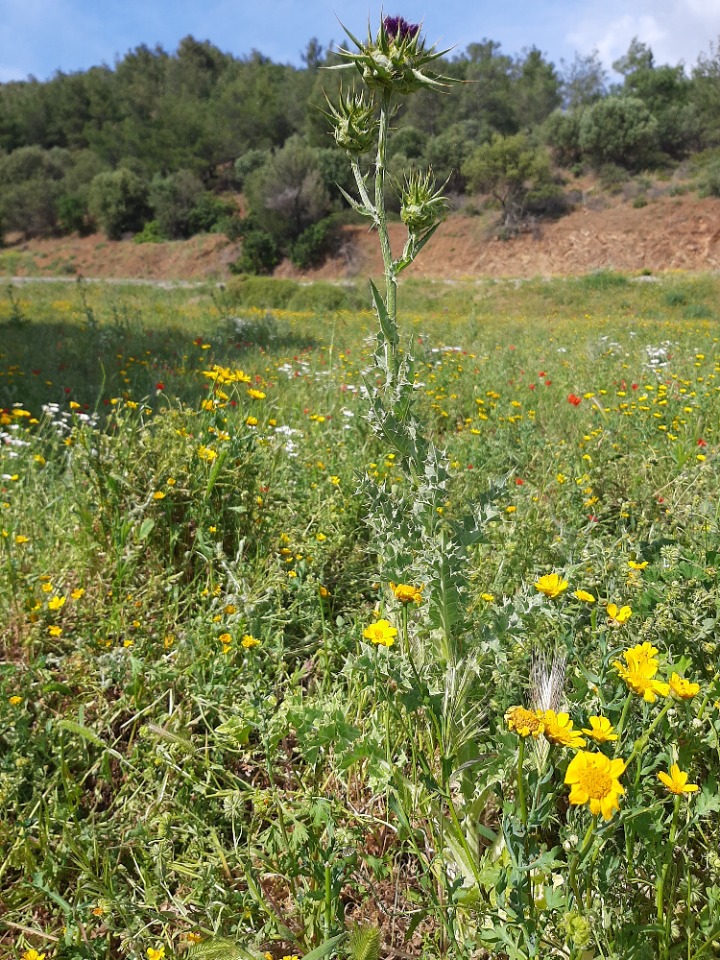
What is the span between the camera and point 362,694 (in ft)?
5.98

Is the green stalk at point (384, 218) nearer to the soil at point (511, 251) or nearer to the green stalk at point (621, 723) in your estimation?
the green stalk at point (621, 723)

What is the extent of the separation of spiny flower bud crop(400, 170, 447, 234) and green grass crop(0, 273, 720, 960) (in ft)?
2.27

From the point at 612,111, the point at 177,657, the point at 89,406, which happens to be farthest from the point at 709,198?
the point at 177,657

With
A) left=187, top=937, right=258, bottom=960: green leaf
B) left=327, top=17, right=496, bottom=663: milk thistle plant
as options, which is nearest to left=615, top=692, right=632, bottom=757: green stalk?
left=327, top=17, right=496, bottom=663: milk thistle plant

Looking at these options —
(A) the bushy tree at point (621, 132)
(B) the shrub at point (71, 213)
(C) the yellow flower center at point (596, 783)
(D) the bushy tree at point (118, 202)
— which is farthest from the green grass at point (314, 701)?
(B) the shrub at point (71, 213)

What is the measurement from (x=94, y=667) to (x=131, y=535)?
Answer: 0.64 metres

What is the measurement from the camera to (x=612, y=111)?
35344mm

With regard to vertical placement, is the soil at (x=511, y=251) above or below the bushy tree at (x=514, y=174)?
below

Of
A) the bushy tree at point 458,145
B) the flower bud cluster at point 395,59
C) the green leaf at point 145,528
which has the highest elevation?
the bushy tree at point 458,145

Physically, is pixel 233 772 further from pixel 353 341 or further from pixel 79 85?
pixel 79 85

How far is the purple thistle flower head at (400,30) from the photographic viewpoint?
164 centimetres

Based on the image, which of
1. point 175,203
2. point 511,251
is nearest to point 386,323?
point 511,251

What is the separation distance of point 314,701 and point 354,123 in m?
1.70

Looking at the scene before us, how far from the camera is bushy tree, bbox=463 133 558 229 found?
3147 cm
